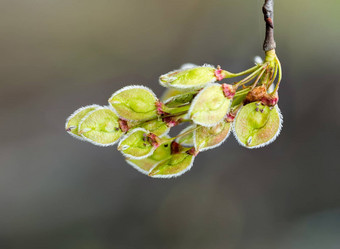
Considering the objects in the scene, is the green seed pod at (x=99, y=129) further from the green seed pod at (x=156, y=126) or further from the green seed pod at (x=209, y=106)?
the green seed pod at (x=209, y=106)

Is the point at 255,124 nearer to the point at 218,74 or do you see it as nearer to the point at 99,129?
the point at 218,74

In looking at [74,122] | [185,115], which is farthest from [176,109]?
[74,122]

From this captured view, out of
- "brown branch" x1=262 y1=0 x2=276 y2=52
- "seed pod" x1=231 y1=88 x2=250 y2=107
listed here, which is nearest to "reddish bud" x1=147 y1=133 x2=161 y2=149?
"seed pod" x1=231 y1=88 x2=250 y2=107

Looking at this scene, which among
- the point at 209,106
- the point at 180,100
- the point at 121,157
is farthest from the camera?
the point at 121,157
